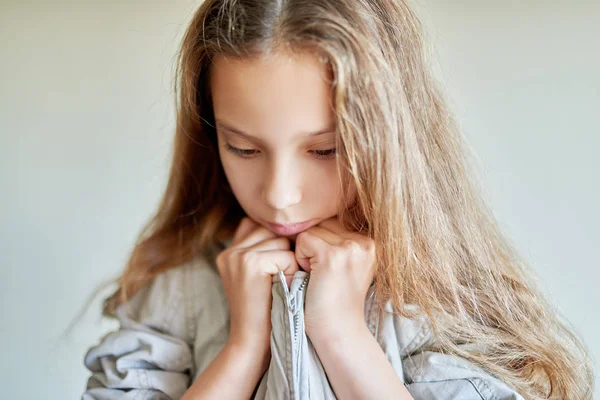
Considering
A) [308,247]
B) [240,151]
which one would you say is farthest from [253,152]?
[308,247]

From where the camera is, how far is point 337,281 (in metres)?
0.80

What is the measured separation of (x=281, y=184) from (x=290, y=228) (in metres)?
0.11

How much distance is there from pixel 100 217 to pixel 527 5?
868 millimetres

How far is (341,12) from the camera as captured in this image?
73 cm

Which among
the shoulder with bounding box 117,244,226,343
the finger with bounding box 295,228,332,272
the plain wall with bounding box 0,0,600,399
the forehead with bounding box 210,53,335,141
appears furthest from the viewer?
the plain wall with bounding box 0,0,600,399

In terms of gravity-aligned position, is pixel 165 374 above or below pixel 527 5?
below

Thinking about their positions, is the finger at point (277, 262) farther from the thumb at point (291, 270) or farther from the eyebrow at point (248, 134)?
the eyebrow at point (248, 134)

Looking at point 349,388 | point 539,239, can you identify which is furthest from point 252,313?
point 539,239

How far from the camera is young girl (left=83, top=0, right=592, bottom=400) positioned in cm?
73

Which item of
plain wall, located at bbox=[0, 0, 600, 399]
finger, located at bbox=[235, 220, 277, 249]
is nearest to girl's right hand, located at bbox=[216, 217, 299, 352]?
finger, located at bbox=[235, 220, 277, 249]

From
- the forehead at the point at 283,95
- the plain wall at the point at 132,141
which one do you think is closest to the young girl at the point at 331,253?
the forehead at the point at 283,95

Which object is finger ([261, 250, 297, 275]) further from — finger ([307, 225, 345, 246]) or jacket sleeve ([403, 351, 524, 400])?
jacket sleeve ([403, 351, 524, 400])

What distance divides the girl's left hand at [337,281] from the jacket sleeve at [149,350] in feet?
0.70

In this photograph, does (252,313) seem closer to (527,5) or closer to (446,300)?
(446,300)
